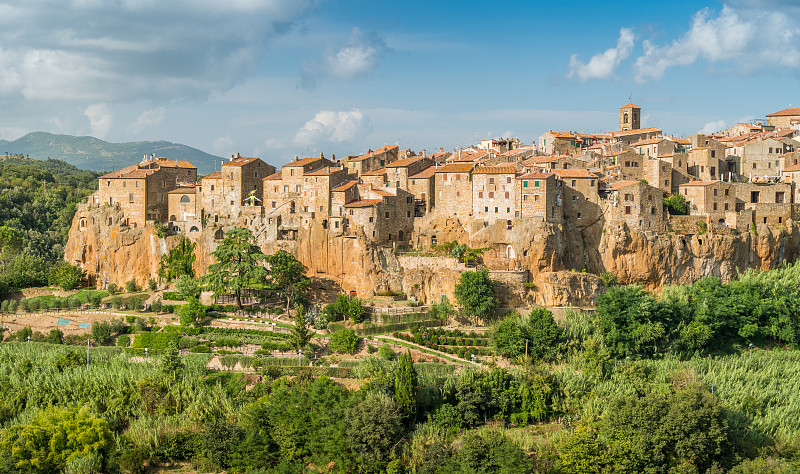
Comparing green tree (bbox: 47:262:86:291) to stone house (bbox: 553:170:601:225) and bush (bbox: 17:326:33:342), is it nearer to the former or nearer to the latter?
bush (bbox: 17:326:33:342)

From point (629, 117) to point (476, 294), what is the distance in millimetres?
45570

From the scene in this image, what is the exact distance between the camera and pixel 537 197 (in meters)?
57.2

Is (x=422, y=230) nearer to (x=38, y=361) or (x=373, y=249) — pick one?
(x=373, y=249)

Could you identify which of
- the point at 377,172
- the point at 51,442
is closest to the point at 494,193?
the point at 377,172

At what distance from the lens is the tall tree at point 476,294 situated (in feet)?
174

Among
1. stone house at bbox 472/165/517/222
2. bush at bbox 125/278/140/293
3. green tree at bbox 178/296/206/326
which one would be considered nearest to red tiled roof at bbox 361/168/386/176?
stone house at bbox 472/165/517/222

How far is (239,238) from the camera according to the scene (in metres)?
59.1

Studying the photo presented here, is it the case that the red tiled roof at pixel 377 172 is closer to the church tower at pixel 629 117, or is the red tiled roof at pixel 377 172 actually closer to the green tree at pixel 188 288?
the green tree at pixel 188 288

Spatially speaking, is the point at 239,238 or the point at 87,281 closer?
the point at 239,238

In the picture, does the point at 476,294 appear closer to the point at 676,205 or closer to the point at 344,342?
the point at 344,342

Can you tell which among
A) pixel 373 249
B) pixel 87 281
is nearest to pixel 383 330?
pixel 373 249

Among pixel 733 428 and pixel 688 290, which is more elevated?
pixel 688 290

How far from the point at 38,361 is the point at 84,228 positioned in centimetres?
1964

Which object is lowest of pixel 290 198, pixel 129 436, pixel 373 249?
pixel 129 436
